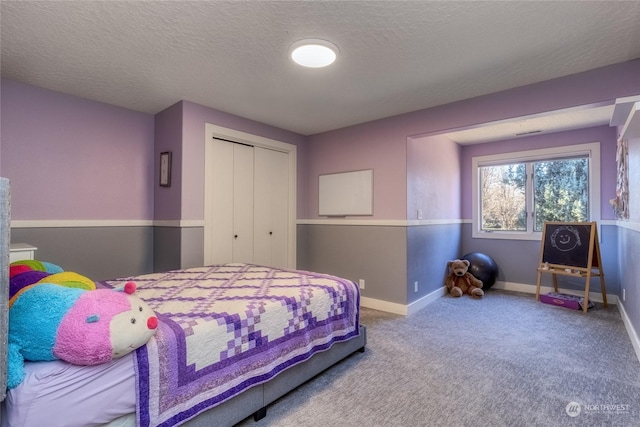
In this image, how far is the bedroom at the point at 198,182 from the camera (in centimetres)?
268

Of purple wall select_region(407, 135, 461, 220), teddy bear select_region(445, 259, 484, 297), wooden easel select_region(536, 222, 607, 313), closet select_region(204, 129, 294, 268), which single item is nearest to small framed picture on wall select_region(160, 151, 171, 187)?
closet select_region(204, 129, 294, 268)

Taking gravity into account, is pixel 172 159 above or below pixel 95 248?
above

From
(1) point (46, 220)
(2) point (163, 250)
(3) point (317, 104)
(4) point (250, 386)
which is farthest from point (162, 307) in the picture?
(3) point (317, 104)

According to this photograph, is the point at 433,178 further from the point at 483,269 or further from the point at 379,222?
the point at 483,269

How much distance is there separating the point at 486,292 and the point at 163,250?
436 cm

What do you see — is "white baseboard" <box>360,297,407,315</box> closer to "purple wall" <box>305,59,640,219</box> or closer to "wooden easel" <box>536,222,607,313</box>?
"purple wall" <box>305,59,640,219</box>

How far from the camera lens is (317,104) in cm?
321

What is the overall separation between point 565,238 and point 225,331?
4332 millimetres

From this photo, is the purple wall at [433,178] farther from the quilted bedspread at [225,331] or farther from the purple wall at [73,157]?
the purple wall at [73,157]

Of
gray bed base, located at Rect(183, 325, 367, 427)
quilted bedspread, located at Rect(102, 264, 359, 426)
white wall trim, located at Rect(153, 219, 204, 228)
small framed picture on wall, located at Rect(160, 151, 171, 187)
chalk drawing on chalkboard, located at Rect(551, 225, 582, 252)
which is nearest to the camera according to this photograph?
quilted bedspread, located at Rect(102, 264, 359, 426)

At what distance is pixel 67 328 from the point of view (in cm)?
109

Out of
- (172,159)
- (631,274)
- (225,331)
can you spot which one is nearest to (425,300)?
(631,274)

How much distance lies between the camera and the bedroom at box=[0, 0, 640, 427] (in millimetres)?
2678

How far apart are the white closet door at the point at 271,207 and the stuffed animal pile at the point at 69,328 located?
2.70 meters
